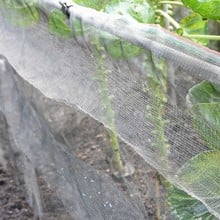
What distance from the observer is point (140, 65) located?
1063 millimetres

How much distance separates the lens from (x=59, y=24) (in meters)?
1.31

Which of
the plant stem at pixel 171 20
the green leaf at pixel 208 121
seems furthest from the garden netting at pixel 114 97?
the plant stem at pixel 171 20

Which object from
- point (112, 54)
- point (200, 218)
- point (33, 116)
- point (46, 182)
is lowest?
point (46, 182)

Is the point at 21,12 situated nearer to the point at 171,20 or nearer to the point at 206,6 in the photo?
the point at 171,20

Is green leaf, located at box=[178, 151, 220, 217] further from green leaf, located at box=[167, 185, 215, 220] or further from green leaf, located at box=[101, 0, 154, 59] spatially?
green leaf, located at box=[101, 0, 154, 59]

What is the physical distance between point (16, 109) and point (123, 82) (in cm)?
104

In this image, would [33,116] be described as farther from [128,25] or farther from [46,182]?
[128,25]

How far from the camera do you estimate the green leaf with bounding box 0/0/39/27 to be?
1.48m

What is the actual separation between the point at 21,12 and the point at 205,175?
81cm

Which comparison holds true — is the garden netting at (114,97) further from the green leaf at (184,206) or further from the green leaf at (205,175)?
the green leaf at (184,206)

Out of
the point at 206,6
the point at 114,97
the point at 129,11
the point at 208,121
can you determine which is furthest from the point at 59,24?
the point at 208,121

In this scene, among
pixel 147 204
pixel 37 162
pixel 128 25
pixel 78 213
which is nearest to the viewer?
pixel 128 25

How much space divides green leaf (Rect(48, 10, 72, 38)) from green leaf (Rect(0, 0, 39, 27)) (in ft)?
0.38

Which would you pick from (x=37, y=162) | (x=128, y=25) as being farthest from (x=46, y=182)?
(x=128, y=25)
